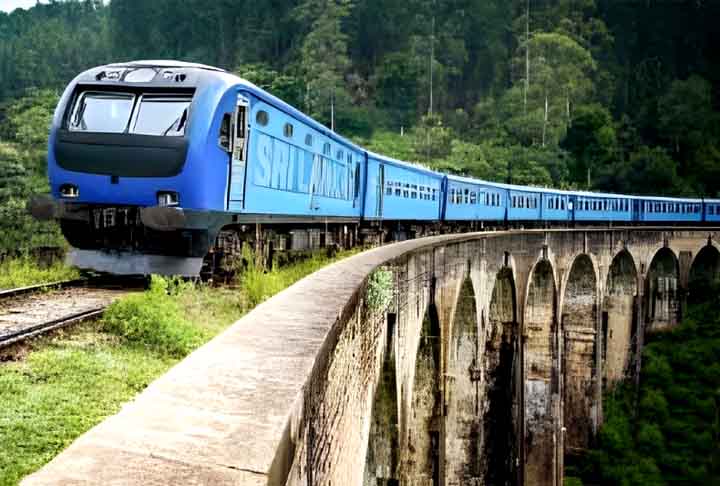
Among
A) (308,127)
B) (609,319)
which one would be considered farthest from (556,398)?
(308,127)

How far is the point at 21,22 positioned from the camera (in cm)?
10094

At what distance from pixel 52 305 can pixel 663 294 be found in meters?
36.1

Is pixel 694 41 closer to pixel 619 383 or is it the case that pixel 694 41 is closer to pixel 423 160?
pixel 423 160

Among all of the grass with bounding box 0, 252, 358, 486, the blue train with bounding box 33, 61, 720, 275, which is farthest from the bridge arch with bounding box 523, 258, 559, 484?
the grass with bounding box 0, 252, 358, 486

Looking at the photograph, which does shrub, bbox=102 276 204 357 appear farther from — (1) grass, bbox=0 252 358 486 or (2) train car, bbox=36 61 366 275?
(2) train car, bbox=36 61 366 275

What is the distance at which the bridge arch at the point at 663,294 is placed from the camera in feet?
119

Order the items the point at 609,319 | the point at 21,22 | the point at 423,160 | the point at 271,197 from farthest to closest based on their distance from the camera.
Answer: the point at 21,22
the point at 423,160
the point at 609,319
the point at 271,197

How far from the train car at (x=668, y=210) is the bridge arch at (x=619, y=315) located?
12.4ft

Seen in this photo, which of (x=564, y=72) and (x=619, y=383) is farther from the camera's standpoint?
(x=564, y=72)

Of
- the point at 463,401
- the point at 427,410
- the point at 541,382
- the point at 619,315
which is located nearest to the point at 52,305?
the point at 427,410

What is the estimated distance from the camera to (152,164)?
7.35 meters

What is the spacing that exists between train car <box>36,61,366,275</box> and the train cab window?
0.40 ft

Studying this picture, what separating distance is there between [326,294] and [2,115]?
5882 cm

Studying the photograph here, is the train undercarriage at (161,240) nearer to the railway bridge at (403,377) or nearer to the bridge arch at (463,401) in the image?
the railway bridge at (403,377)
